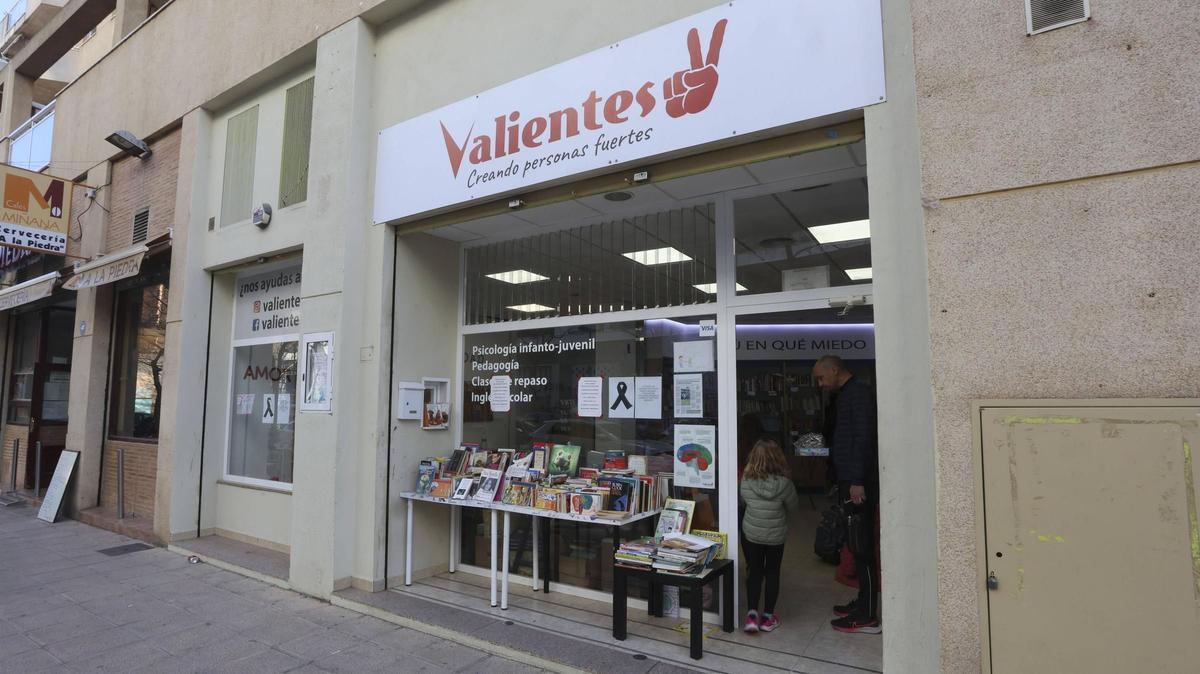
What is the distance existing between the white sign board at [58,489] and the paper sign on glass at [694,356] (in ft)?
30.3

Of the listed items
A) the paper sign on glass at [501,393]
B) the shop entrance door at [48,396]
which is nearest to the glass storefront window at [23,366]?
the shop entrance door at [48,396]

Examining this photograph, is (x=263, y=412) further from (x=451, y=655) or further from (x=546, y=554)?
(x=451, y=655)

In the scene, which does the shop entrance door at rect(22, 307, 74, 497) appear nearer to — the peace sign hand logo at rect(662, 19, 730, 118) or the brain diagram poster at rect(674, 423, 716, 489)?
the brain diagram poster at rect(674, 423, 716, 489)

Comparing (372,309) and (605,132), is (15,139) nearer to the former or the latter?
(372,309)

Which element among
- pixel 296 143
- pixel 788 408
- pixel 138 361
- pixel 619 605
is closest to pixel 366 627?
pixel 619 605

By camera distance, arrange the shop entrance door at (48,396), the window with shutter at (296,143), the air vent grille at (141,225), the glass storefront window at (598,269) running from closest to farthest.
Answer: the glass storefront window at (598,269), the window with shutter at (296,143), the air vent grille at (141,225), the shop entrance door at (48,396)

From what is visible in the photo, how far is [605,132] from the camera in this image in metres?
4.60

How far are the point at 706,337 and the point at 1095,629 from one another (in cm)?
286

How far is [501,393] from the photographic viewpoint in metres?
6.17

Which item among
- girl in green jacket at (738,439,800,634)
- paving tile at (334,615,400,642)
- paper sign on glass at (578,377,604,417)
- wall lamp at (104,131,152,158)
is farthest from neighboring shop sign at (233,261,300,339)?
girl in green jacket at (738,439,800,634)

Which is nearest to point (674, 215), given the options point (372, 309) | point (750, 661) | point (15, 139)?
point (372, 309)

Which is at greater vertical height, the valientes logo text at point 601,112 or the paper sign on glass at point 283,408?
the valientes logo text at point 601,112

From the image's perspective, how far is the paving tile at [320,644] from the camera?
455 cm

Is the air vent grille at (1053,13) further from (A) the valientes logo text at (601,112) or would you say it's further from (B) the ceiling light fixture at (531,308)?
(B) the ceiling light fixture at (531,308)
